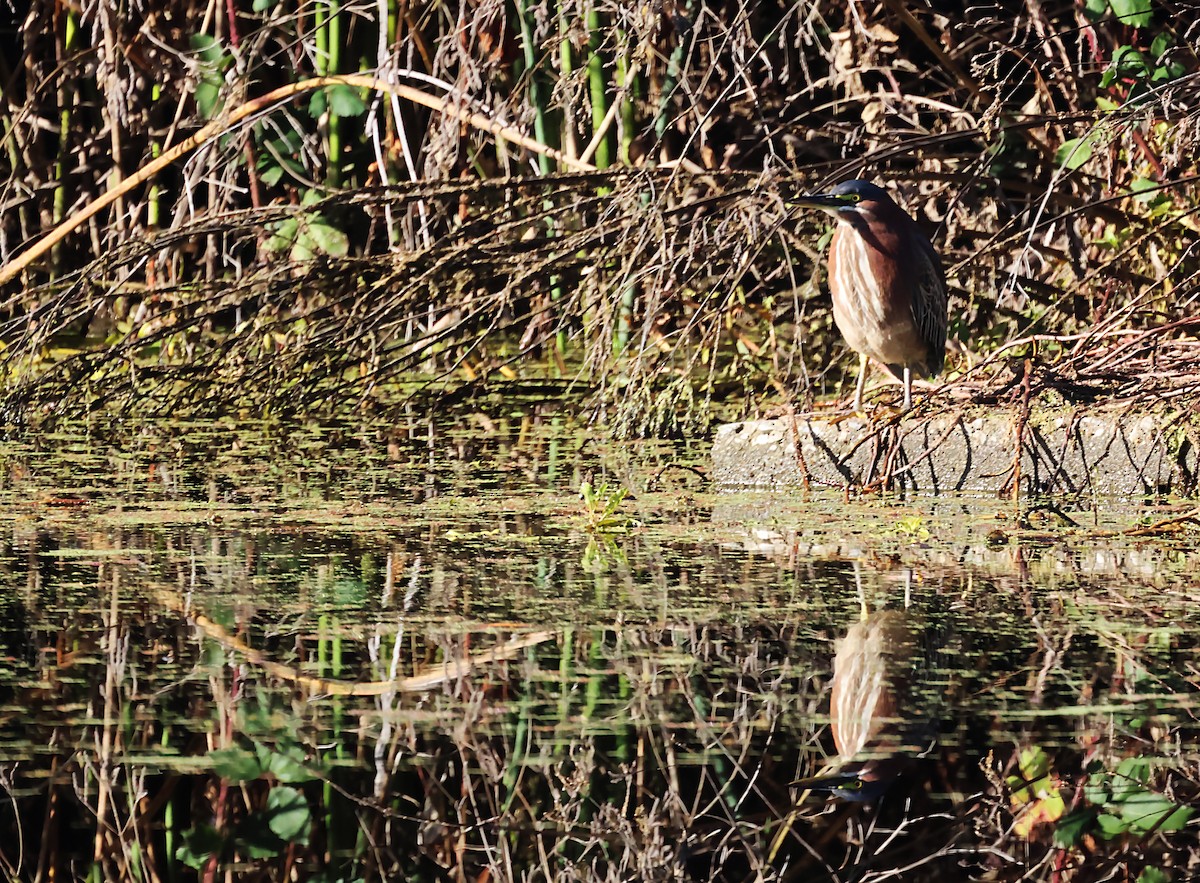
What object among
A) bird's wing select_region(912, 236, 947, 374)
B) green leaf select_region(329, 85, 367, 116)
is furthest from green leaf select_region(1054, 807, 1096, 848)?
green leaf select_region(329, 85, 367, 116)

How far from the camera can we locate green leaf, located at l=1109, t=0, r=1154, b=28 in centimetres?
503

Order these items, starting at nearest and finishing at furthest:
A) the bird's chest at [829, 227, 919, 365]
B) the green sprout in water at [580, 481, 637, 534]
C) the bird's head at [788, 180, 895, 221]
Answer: the green sprout in water at [580, 481, 637, 534]
the bird's chest at [829, 227, 919, 365]
the bird's head at [788, 180, 895, 221]

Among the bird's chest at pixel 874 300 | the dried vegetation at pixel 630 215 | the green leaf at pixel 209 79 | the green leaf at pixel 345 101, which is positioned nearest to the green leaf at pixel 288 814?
the dried vegetation at pixel 630 215

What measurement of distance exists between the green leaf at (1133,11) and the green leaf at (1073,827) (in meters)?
3.39

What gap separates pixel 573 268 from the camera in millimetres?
5387

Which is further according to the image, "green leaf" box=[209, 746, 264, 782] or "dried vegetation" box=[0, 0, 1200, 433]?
"dried vegetation" box=[0, 0, 1200, 433]

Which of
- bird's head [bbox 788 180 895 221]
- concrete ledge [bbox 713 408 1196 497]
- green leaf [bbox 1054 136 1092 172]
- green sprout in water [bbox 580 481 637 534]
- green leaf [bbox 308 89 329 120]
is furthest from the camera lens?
green leaf [bbox 308 89 329 120]

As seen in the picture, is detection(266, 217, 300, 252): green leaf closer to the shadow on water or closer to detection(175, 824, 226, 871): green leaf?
the shadow on water

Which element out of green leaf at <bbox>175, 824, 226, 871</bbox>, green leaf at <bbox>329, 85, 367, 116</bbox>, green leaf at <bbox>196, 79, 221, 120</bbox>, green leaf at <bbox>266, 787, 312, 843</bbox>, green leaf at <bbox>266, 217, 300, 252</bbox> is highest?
green leaf at <bbox>196, 79, 221, 120</bbox>

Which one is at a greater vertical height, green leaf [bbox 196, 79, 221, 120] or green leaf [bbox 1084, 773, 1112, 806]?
green leaf [bbox 196, 79, 221, 120]

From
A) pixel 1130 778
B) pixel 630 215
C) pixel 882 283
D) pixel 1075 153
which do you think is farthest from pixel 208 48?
pixel 1130 778

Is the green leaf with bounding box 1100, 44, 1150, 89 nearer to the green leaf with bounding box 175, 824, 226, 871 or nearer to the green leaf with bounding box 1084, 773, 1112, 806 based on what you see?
the green leaf with bounding box 1084, 773, 1112, 806

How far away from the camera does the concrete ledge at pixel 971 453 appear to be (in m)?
4.08

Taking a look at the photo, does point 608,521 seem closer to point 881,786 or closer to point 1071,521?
point 1071,521
